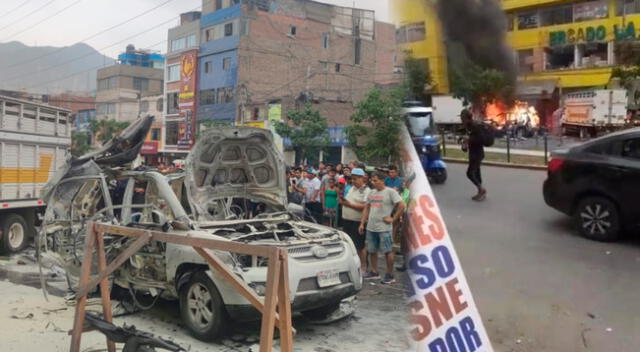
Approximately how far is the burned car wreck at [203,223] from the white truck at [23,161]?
2.54 m

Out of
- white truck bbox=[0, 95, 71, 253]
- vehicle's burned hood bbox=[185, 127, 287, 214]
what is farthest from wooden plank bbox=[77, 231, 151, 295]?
white truck bbox=[0, 95, 71, 253]

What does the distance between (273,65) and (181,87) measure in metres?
8.21

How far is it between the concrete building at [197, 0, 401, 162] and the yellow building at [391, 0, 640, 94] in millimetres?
3102

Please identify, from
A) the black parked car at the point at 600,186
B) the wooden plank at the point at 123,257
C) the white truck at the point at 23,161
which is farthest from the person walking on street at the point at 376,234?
the white truck at the point at 23,161

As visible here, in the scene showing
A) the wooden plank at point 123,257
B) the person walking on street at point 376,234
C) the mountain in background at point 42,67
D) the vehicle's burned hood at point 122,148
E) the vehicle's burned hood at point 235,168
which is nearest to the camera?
the wooden plank at point 123,257

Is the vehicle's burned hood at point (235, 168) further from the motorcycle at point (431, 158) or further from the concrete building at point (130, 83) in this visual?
the concrete building at point (130, 83)

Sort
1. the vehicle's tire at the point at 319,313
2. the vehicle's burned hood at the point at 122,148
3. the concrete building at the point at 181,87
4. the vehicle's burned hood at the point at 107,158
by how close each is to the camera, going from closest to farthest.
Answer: the vehicle's tire at the point at 319,313 < the vehicle's burned hood at the point at 107,158 < the vehicle's burned hood at the point at 122,148 < the concrete building at the point at 181,87

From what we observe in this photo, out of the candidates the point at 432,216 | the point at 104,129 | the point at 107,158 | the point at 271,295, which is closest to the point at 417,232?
the point at 432,216

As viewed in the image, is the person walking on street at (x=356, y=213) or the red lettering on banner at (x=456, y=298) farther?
the person walking on street at (x=356, y=213)

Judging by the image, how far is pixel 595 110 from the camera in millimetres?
925

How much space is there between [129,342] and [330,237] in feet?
5.21

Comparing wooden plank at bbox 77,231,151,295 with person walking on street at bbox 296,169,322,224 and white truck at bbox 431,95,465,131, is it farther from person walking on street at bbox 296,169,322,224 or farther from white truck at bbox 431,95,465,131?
person walking on street at bbox 296,169,322,224

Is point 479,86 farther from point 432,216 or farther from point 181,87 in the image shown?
point 181,87

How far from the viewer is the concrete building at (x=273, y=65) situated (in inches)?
213
